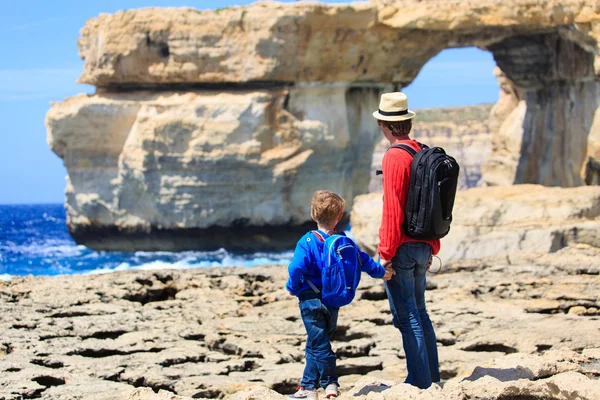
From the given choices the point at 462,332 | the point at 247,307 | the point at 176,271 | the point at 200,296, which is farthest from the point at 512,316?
the point at 176,271

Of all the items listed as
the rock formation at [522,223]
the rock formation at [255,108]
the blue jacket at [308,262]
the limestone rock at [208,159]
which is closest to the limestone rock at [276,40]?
the rock formation at [255,108]

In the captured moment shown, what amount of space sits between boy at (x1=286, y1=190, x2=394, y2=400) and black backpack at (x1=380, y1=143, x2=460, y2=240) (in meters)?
0.29

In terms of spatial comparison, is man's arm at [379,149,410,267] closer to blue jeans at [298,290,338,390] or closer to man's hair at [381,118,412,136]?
man's hair at [381,118,412,136]

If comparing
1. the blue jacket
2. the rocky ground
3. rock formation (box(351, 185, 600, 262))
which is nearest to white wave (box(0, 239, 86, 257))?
rock formation (box(351, 185, 600, 262))

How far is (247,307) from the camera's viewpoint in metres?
8.06

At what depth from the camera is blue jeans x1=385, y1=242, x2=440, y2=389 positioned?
4.54 m

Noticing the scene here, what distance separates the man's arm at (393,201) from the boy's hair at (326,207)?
25 centimetres

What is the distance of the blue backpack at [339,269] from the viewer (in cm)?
442

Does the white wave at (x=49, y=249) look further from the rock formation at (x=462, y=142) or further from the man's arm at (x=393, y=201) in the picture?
the rock formation at (x=462, y=142)

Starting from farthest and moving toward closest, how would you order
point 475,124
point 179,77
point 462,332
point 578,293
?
point 475,124
point 179,77
point 578,293
point 462,332

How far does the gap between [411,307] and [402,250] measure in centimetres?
30

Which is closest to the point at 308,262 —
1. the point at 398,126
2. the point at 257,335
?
the point at 398,126

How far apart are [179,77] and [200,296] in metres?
14.8

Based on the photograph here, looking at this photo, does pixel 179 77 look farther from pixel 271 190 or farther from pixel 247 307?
pixel 247 307
